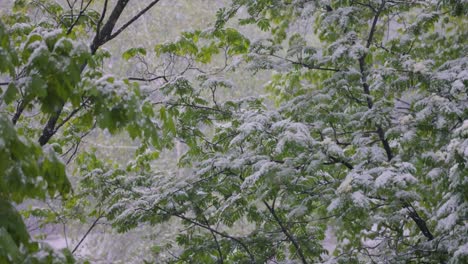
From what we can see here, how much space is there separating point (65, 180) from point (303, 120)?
2.40 metres

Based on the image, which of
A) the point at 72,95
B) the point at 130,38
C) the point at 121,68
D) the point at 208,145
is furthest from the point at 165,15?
the point at 72,95

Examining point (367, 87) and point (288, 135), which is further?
point (367, 87)

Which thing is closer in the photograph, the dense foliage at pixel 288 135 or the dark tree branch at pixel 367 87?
the dense foliage at pixel 288 135

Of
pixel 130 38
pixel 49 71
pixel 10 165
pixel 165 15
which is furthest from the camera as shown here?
pixel 165 15

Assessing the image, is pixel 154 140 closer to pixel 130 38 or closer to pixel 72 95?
pixel 72 95

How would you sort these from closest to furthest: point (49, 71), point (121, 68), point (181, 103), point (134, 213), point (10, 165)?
point (10, 165), point (49, 71), point (134, 213), point (181, 103), point (121, 68)

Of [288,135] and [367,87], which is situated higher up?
[367,87]

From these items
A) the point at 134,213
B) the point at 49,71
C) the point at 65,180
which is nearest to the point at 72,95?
the point at 49,71

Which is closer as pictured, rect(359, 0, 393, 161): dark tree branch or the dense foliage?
the dense foliage

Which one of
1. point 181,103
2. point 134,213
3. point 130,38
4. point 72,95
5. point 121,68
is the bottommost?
point 72,95

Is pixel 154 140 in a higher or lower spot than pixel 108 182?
lower

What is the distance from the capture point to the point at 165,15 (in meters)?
17.0

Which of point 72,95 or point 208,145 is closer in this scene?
point 72,95

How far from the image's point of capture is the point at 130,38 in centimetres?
1562
